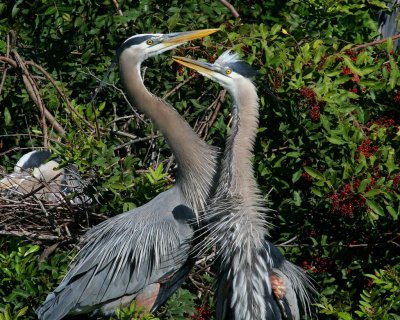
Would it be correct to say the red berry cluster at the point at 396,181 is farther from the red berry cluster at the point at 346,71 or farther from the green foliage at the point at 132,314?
the green foliage at the point at 132,314

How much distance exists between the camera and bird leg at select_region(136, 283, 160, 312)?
4516mm

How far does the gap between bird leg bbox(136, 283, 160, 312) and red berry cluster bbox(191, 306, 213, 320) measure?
0.71 feet

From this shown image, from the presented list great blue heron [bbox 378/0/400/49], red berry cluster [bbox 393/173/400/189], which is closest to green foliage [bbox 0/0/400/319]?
red berry cluster [bbox 393/173/400/189]

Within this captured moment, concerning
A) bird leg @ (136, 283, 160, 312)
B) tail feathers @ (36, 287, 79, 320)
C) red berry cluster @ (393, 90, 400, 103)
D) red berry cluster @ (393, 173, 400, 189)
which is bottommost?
bird leg @ (136, 283, 160, 312)

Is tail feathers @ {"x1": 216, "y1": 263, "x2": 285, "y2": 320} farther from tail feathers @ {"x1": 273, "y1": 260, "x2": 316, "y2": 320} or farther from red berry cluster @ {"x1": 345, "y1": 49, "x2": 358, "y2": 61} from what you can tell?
red berry cluster @ {"x1": 345, "y1": 49, "x2": 358, "y2": 61}

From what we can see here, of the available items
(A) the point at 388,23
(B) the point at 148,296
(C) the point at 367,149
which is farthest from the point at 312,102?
(A) the point at 388,23

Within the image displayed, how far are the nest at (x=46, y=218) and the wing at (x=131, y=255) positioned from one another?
26 cm

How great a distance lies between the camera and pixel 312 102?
4414 mm

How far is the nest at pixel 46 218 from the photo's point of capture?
4805 millimetres

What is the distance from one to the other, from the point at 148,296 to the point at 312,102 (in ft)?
3.93

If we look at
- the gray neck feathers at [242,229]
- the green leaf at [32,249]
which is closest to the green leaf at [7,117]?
the green leaf at [32,249]

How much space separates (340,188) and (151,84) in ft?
4.64

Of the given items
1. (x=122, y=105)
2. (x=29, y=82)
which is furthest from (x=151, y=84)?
(x=29, y=82)

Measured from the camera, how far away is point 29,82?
5105 mm
